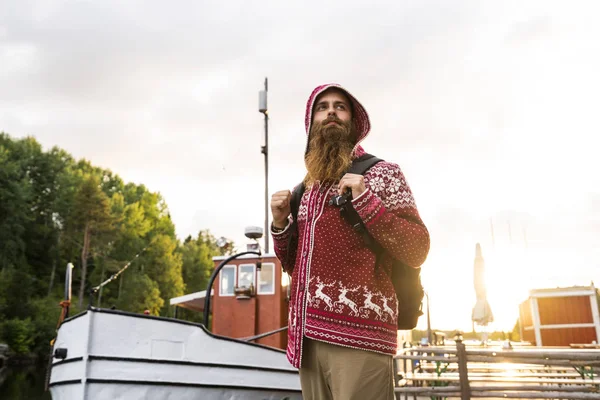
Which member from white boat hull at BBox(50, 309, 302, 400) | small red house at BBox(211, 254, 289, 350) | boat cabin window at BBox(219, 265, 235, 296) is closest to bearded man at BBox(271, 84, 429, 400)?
white boat hull at BBox(50, 309, 302, 400)

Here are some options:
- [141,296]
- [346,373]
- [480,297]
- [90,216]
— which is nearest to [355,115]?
[346,373]

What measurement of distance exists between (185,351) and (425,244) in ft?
18.7

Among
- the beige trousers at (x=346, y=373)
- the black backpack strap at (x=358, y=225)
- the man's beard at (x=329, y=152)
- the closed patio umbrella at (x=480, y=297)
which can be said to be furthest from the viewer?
the closed patio umbrella at (x=480, y=297)

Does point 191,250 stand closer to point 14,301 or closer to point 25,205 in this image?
point 25,205

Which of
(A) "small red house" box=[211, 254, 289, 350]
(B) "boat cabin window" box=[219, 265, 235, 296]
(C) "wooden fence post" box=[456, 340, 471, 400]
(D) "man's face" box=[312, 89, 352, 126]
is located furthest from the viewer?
(B) "boat cabin window" box=[219, 265, 235, 296]

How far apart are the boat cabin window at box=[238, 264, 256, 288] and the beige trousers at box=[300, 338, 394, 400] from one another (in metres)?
7.79

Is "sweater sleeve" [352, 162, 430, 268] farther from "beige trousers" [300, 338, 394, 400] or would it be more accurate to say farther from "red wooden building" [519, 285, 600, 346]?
"red wooden building" [519, 285, 600, 346]

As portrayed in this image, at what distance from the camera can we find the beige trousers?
174cm

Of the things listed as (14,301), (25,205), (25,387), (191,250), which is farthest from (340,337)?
Result: (191,250)

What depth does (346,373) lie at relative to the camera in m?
1.75

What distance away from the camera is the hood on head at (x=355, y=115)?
219 cm

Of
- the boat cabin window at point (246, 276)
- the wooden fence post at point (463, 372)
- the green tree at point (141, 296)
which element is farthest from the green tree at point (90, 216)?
the wooden fence post at point (463, 372)

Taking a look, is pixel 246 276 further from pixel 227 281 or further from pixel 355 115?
pixel 355 115

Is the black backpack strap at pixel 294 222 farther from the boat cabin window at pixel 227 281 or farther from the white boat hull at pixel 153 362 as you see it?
the boat cabin window at pixel 227 281
